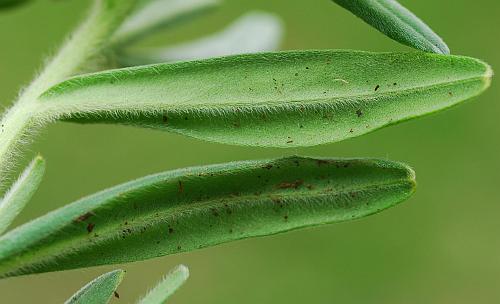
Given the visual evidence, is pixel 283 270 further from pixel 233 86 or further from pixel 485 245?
pixel 233 86

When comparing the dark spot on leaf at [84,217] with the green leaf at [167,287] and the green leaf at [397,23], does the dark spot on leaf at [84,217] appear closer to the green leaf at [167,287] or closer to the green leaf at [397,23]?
the green leaf at [167,287]

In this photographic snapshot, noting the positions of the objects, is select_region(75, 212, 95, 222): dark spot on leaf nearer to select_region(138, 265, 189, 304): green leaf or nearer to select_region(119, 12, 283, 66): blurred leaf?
select_region(138, 265, 189, 304): green leaf

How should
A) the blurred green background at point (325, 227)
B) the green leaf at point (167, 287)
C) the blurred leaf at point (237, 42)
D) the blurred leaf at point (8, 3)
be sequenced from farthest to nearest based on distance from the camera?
the blurred green background at point (325, 227)
the blurred leaf at point (237, 42)
the blurred leaf at point (8, 3)
the green leaf at point (167, 287)

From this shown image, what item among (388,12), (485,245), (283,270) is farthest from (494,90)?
(388,12)

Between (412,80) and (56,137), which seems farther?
(56,137)

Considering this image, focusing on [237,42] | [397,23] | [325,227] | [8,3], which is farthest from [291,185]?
[325,227]

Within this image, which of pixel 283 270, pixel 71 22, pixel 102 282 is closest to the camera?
pixel 102 282

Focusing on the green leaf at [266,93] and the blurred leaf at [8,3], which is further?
the blurred leaf at [8,3]

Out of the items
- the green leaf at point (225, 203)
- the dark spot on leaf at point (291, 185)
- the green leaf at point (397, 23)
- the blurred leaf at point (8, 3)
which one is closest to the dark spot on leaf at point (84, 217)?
the green leaf at point (225, 203)
